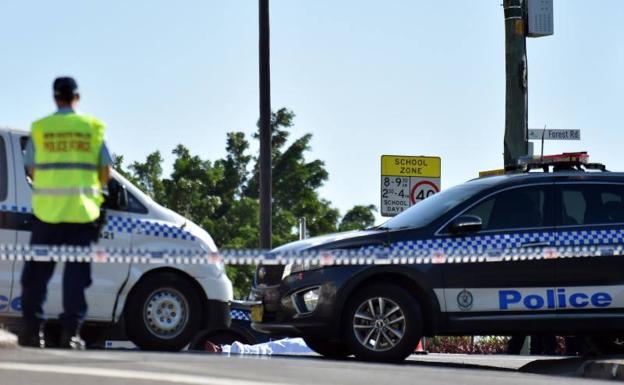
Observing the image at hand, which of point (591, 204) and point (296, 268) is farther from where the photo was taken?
point (591, 204)

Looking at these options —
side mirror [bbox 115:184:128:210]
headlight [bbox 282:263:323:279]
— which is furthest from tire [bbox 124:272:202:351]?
headlight [bbox 282:263:323:279]

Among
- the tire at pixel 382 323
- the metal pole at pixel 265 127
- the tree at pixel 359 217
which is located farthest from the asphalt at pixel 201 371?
the tree at pixel 359 217

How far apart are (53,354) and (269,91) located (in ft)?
40.5

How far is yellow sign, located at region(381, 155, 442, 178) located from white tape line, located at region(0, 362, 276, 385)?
1302 cm

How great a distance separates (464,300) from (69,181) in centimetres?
373

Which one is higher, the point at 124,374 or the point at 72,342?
the point at 72,342

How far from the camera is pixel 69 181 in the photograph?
11.7 m

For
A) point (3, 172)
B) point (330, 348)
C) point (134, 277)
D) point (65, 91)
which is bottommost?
point (330, 348)

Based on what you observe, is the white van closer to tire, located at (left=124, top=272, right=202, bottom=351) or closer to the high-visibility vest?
tire, located at (left=124, top=272, right=202, bottom=351)

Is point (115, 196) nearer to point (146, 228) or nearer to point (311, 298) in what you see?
point (146, 228)

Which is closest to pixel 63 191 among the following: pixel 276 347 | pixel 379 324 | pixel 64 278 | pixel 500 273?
pixel 64 278

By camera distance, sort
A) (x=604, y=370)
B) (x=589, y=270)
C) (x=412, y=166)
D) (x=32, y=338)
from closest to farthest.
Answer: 1. (x=32, y=338)
2. (x=604, y=370)
3. (x=589, y=270)
4. (x=412, y=166)

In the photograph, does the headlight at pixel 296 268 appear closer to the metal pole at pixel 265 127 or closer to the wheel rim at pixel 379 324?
the wheel rim at pixel 379 324

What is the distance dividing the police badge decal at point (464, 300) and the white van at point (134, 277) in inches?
77.7
